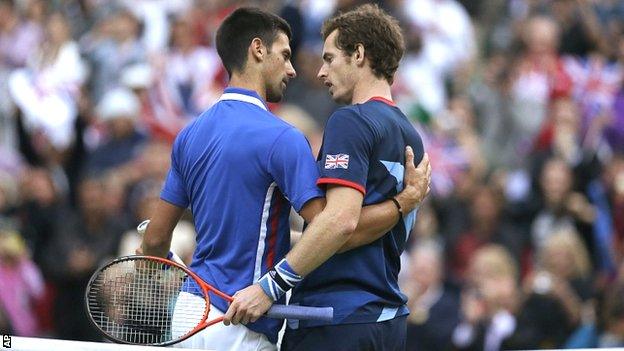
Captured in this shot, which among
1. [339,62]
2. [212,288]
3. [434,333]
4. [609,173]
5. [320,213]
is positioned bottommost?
[434,333]

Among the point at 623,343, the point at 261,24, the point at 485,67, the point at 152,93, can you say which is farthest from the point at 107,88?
the point at 261,24

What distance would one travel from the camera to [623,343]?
1025cm

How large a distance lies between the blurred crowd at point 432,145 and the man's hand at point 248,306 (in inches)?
188

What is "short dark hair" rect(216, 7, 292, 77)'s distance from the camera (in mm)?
6453

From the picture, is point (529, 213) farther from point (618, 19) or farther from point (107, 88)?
point (107, 88)

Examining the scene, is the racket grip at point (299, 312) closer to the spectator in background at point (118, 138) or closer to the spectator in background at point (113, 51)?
the spectator in background at point (118, 138)

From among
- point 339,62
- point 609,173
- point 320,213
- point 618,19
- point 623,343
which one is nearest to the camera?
point 320,213

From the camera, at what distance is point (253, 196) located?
6.12 meters

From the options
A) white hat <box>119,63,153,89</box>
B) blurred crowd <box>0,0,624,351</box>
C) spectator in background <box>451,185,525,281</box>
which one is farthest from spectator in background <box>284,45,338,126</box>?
spectator in background <box>451,185,525,281</box>

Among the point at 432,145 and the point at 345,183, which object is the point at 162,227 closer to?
the point at 345,183

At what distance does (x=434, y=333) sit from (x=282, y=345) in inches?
176

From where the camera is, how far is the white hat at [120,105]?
43.2 feet

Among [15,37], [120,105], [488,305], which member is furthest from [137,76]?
[488,305]

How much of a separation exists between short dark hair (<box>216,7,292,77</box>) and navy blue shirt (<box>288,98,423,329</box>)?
22.9 inches
